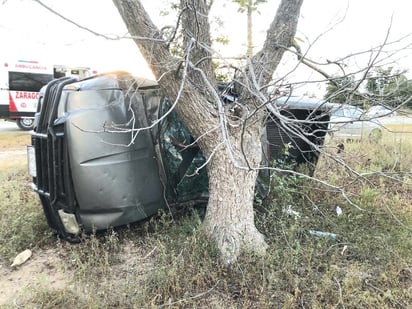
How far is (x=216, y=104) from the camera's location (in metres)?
2.89

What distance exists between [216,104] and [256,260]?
4.01ft

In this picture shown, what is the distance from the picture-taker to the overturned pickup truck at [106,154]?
2768 mm

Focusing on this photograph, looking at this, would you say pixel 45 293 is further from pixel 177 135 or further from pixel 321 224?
pixel 321 224

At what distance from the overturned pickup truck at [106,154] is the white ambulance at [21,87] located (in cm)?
1013

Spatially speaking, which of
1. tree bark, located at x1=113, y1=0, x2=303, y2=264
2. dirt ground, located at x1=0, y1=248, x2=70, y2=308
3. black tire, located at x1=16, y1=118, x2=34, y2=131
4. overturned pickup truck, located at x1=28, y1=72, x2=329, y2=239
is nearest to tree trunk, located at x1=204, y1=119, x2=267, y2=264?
tree bark, located at x1=113, y1=0, x2=303, y2=264

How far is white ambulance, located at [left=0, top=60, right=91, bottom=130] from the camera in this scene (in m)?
12.0

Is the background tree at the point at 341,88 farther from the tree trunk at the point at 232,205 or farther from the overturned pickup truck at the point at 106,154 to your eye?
the tree trunk at the point at 232,205

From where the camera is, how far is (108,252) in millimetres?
2938

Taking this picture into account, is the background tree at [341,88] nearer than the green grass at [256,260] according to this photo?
No

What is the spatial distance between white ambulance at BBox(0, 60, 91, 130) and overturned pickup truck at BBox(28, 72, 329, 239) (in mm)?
10127

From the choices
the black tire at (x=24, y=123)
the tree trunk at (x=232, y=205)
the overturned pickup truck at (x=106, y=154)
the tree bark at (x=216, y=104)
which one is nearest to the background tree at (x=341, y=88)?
the overturned pickup truck at (x=106, y=154)

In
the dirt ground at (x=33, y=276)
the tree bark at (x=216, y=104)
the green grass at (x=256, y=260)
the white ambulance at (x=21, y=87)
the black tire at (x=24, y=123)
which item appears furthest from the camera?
the black tire at (x=24, y=123)

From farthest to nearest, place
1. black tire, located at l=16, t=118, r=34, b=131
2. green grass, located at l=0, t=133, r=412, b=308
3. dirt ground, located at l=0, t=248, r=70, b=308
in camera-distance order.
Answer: black tire, located at l=16, t=118, r=34, b=131
dirt ground, located at l=0, t=248, r=70, b=308
green grass, located at l=0, t=133, r=412, b=308

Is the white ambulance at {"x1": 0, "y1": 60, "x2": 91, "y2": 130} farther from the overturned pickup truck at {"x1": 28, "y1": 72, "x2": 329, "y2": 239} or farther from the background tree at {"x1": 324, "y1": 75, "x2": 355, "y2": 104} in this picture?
the background tree at {"x1": 324, "y1": 75, "x2": 355, "y2": 104}
